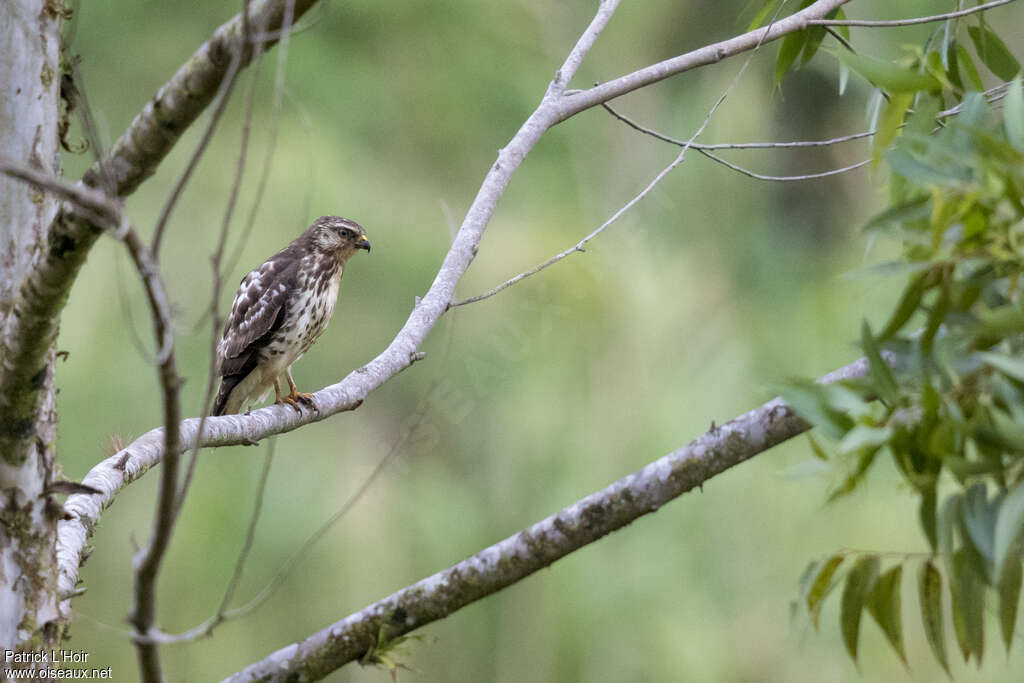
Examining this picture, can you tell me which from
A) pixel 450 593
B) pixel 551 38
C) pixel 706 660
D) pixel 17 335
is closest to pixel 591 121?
pixel 551 38

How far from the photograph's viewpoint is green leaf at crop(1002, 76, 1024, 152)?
65.1 inches

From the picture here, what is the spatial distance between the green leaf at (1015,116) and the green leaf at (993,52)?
1.26 m

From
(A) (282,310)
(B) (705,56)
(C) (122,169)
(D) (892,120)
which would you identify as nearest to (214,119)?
(C) (122,169)

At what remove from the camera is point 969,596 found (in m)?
1.63

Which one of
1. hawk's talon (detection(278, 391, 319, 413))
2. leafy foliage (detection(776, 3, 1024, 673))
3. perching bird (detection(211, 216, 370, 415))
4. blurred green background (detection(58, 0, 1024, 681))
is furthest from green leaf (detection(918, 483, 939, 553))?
blurred green background (detection(58, 0, 1024, 681))

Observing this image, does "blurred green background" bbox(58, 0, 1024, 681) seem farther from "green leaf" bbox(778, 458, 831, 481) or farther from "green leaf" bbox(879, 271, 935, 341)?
"green leaf" bbox(778, 458, 831, 481)

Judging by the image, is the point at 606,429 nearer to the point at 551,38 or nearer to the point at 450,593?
the point at 551,38

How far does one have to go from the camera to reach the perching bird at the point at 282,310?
12.8 feet

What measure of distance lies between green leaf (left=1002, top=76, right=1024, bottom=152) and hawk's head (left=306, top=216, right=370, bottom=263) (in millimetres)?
2817

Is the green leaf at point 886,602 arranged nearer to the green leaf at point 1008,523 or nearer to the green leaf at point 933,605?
the green leaf at point 933,605

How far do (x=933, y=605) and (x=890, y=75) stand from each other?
3.16ft

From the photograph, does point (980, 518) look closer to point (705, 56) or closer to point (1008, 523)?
point (1008, 523)

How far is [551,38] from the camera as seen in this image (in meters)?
6.54

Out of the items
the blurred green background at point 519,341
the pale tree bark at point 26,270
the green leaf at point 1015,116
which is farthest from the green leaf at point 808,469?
the blurred green background at point 519,341
